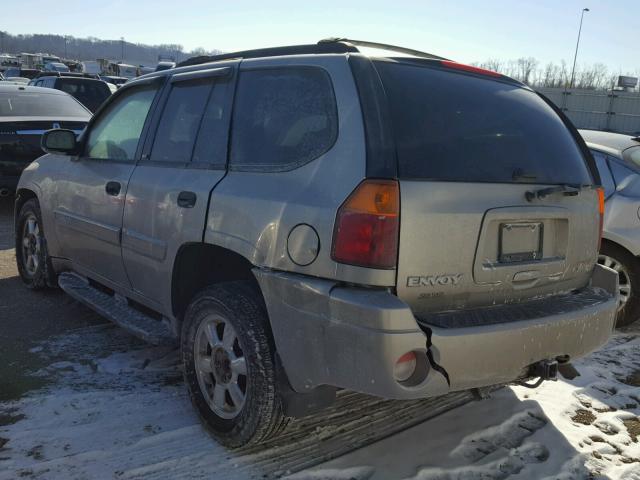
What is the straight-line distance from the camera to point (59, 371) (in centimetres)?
392

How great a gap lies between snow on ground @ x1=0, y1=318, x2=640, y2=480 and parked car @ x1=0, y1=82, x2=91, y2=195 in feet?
16.1

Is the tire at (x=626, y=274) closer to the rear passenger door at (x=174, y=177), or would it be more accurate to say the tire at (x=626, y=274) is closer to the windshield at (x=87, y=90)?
the rear passenger door at (x=174, y=177)

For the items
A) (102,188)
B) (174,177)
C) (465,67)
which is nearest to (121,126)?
(102,188)

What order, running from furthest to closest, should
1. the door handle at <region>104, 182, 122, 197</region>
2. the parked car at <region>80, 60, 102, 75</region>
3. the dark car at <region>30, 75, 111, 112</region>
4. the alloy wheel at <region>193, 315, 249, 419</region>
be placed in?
the parked car at <region>80, 60, 102, 75</region> < the dark car at <region>30, 75, 111, 112</region> < the door handle at <region>104, 182, 122, 197</region> < the alloy wheel at <region>193, 315, 249, 419</region>

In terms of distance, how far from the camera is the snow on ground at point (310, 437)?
2928 mm

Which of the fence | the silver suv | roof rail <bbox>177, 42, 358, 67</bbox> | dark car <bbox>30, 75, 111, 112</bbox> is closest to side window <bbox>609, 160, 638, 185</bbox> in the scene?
the silver suv

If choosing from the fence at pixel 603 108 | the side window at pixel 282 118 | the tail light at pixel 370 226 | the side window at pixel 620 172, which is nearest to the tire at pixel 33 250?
the side window at pixel 282 118

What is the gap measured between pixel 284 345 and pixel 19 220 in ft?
12.8

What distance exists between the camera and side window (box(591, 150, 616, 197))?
5254 millimetres

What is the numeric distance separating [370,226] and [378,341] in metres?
0.45

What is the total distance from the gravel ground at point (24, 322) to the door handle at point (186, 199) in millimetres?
1444

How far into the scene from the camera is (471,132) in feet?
9.34

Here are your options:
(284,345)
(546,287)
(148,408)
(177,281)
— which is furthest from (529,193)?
(148,408)

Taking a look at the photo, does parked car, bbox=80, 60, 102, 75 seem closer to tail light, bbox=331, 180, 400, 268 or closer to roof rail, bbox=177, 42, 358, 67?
roof rail, bbox=177, 42, 358, 67
